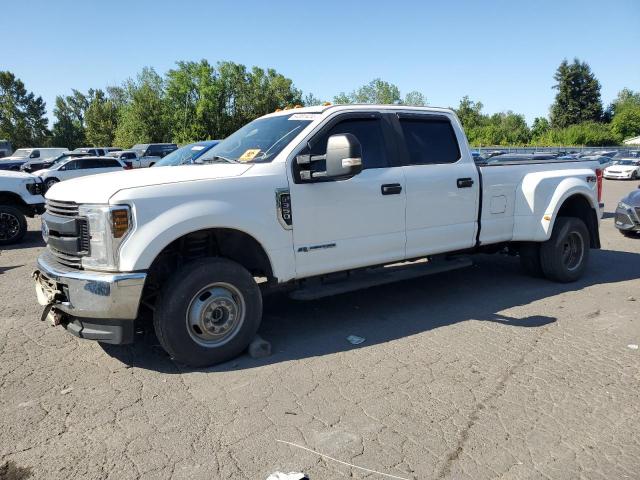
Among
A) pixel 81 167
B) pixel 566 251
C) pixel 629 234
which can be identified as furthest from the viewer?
pixel 81 167

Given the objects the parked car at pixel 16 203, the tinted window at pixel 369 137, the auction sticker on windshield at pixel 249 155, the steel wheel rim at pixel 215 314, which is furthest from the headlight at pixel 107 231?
the parked car at pixel 16 203

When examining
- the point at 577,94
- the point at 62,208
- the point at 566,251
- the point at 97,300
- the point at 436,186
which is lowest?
the point at 566,251

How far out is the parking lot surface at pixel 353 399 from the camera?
288cm

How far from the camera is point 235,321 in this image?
13.8ft

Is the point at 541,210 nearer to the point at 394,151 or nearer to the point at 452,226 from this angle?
the point at 452,226

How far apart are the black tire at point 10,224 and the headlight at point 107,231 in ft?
25.1

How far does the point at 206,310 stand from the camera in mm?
4043

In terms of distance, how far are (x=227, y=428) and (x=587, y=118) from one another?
9433 centimetres

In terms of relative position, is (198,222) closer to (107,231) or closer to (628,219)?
(107,231)

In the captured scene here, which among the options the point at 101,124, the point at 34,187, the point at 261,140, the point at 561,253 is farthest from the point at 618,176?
the point at 101,124

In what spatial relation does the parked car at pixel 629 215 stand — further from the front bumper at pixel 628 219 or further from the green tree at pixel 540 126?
the green tree at pixel 540 126

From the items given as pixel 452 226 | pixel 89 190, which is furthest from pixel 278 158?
pixel 452 226

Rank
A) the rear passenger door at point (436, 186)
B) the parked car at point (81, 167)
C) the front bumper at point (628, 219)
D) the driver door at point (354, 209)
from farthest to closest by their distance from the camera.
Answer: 1. the parked car at point (81, 167)
2. the front bumper at point (628, 219)
3. the rear passenger door at point (436, 186)
4. the driver door at point (354, 209)

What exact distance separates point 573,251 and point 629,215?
4.31m
